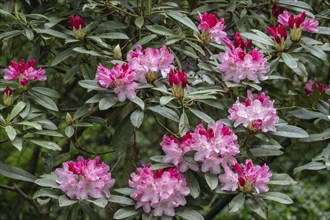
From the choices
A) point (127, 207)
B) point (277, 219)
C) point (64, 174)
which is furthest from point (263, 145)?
point (277, 219)

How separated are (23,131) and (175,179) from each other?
0.54 meters

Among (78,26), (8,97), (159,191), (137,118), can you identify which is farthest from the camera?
(78,26)

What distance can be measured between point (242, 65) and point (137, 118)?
0.37 m

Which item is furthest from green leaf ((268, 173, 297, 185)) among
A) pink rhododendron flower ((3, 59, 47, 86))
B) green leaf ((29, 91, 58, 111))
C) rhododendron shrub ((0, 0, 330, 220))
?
pink rhododendron flower ((3, 59, 47, 86))

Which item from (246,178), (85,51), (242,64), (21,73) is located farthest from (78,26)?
(246,178)

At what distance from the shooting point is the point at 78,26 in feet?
7.33

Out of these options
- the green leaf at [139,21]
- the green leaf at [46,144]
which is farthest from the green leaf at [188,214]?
the green leaf at [139,21]

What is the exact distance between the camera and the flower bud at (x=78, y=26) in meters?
2.22

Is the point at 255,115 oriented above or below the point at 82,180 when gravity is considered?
above

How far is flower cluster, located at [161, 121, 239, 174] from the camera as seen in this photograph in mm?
1924

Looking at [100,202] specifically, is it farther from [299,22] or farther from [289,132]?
[299,22]

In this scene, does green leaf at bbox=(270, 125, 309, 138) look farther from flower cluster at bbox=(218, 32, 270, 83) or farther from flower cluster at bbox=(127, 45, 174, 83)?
flower cluster at bbox=(127, 45, 174, 83)

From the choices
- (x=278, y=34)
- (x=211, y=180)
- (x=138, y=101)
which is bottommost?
(x=211, y=180)

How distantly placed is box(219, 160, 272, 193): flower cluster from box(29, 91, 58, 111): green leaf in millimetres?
613
